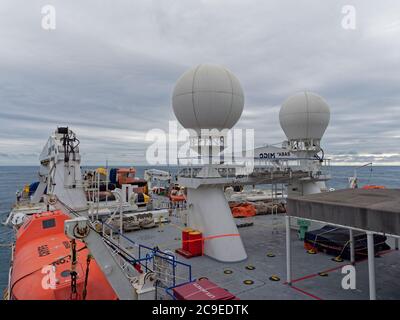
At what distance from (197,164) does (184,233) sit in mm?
4186

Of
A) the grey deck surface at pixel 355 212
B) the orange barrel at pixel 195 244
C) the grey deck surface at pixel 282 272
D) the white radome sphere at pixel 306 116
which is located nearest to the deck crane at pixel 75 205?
the grey deck surface at pixel 282 272

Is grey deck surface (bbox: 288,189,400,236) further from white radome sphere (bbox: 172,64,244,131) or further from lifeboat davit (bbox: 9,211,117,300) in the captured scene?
lifeboat davit (bbox: 9,211,117,300)

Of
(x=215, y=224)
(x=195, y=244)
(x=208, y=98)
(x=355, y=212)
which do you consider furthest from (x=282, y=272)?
(x=208, y=98)

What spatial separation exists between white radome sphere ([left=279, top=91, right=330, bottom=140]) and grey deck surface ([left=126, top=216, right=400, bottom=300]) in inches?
349

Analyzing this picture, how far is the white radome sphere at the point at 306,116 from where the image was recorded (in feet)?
74.2

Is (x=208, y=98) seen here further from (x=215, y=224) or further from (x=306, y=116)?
(x=306, y=116)

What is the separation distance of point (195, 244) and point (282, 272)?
196 inches

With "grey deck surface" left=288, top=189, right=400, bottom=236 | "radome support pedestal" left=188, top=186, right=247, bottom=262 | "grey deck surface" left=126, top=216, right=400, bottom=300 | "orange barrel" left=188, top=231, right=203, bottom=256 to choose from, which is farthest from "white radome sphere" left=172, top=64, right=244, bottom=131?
"grey deck surface" left=126, top=216, right=400, bottom=300

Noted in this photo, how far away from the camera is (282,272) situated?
13.4 metres

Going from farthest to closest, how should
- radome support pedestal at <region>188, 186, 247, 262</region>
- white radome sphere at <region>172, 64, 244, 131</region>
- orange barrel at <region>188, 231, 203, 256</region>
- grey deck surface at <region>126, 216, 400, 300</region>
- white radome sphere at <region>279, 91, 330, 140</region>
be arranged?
1. white radome sphere at <region>279, 91, 330, 140</region>
2. white radome sphere at <region>172, 64, 244, 131</region>
3. orange barrel at <region>188, 231, 203, 256</region>
4. radome support pedestal at <region>188, 186, 247, 262</region>
5. grey deck surface at <region>126, 216, 400, 300</region>

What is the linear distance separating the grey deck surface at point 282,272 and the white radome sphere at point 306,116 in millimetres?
8868

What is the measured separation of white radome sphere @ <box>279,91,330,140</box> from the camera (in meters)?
22.6

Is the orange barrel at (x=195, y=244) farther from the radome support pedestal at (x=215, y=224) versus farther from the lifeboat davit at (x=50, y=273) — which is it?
the lifeboat davit at (x=50, y=273)
